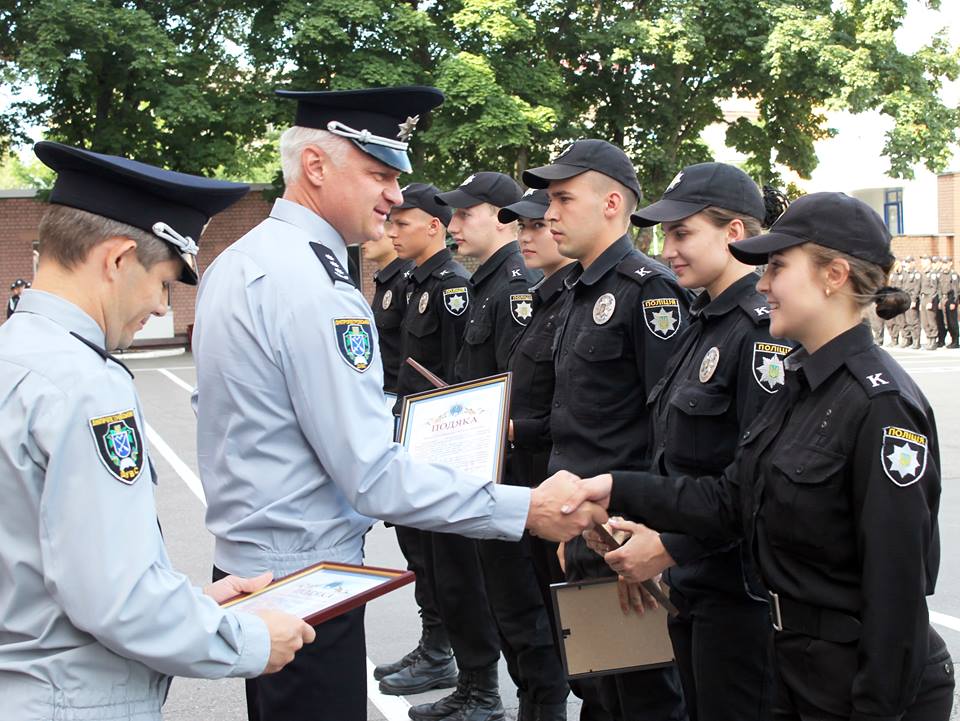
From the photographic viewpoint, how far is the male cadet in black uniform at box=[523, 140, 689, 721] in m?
3.99

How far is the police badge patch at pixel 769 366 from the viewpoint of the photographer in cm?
325

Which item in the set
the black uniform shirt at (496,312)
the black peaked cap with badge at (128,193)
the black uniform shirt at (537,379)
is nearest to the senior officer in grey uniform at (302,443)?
the black peaked cap with badge at (128,193)

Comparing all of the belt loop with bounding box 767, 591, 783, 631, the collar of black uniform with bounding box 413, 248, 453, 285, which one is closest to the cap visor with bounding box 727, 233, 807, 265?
the belt loop with bounding box 767, 591, 783, 631

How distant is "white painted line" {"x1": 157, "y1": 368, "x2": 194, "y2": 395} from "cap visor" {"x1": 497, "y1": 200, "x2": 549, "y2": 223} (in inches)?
534

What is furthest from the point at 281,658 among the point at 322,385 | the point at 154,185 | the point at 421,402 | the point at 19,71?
the point at 19,71

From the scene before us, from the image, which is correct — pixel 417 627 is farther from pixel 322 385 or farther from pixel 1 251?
pixel 1 251

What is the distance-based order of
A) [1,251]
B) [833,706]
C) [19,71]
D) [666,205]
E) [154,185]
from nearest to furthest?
[154,185]
[833,706]
[666,205]
[19,71]
[1,251]

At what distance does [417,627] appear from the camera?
6230 mm

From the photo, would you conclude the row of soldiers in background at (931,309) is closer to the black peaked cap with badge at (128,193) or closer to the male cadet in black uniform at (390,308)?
the male cadet in black uniform at (390,308)

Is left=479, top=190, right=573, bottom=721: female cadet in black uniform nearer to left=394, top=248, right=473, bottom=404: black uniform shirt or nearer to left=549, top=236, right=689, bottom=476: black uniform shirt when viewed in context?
left=549, top=236, right=689, bottom=476: black uniform shirt

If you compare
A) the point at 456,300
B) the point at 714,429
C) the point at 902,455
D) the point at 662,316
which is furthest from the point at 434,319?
the point at 902,455

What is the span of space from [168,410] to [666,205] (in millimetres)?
13077

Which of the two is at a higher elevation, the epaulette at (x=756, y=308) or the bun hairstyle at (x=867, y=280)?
the bun hairstyle at (x=867, y=280)

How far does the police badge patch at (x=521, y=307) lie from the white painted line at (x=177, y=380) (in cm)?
1351
